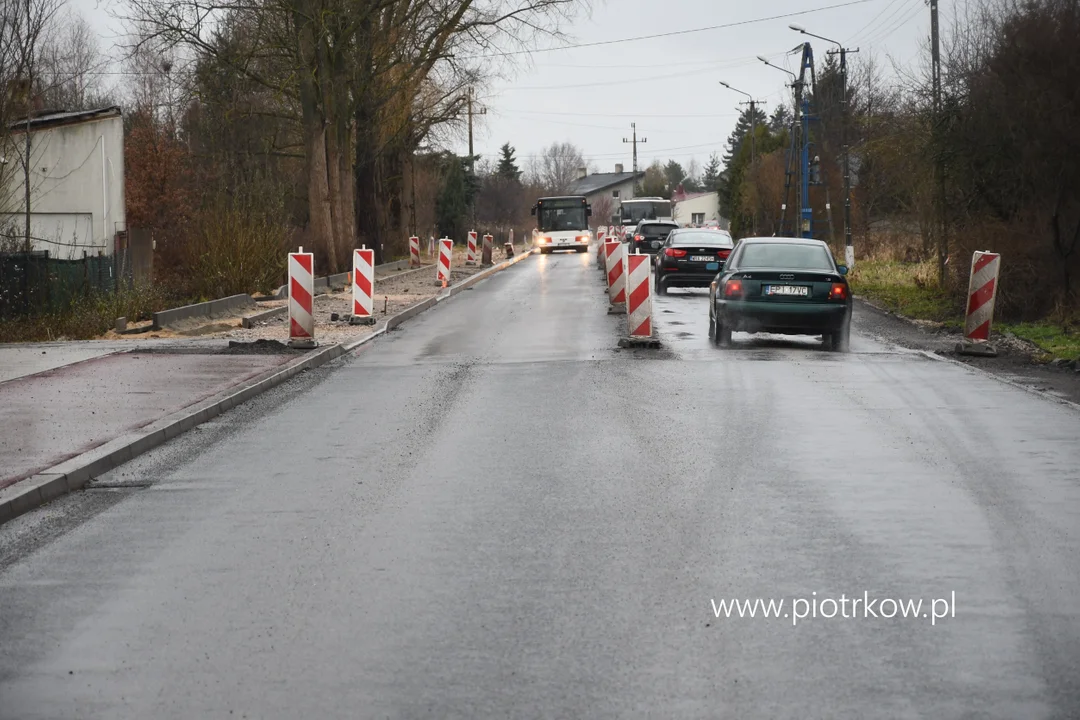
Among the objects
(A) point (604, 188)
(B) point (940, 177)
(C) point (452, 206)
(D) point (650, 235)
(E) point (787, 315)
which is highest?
(A) point (604, 188)

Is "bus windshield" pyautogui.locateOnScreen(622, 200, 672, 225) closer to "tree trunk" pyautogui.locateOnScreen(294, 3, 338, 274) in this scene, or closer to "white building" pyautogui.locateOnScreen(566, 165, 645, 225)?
"tree trunk" pyautogui.locateOnScreen(294, 3, 338, 274)

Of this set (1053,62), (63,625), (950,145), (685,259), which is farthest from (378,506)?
(685,259)

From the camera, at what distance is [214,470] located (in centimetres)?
988

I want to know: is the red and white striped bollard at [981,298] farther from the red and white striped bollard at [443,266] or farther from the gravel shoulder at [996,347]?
the red and white striped bollard at [443,266]

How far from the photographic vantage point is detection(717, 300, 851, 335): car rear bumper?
18.5 meters

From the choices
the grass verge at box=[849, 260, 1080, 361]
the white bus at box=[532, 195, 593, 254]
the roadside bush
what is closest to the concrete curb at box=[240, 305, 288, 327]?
the roadside bush

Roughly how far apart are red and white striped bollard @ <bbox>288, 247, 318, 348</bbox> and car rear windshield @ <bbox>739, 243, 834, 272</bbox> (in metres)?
5.62

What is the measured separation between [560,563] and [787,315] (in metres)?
12.1

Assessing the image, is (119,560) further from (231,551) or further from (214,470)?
(214,470)

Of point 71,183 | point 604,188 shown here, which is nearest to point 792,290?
point 71,183

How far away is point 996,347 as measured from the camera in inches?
733

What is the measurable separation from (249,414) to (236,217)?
17028 millimetres

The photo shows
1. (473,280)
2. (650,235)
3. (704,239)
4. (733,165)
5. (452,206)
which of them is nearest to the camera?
(704,239)

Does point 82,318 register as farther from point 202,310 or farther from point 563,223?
point 563,223
